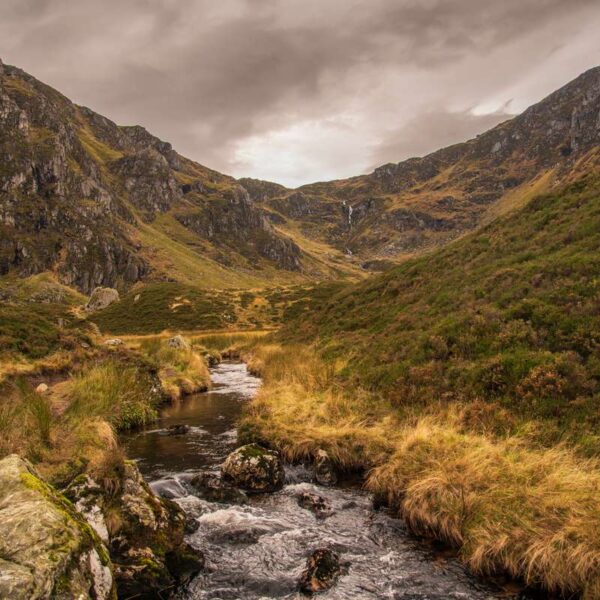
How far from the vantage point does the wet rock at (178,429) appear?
1944 centimetres

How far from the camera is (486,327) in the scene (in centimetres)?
1955

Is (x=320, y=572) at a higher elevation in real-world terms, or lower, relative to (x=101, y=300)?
lower

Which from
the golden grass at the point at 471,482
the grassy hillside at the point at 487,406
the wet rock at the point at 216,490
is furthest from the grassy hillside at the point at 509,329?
the wet rock at the point at 216,490

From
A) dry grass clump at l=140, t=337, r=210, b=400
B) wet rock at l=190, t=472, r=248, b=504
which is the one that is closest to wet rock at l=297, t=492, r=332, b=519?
wet rock at l=190, t=472, r=248, b=504

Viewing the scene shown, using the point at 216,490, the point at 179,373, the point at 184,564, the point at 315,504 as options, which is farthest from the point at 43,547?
the point at 179,373

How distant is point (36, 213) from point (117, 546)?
20018cm

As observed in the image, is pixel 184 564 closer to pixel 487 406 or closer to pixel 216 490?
pixel 216 490

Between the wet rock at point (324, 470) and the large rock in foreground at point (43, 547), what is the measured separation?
8122mm

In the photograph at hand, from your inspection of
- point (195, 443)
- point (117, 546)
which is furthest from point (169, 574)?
point (195, 443)

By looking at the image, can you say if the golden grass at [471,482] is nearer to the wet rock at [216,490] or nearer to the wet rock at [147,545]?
the wet rock at [216,490]

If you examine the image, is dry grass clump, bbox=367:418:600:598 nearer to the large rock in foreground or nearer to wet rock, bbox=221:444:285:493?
wet rock, bbox=221:444:285:493

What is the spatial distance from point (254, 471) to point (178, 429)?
7.53m

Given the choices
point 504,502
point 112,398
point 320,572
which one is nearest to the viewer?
point 320,572

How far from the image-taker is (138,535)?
8.56 meters
